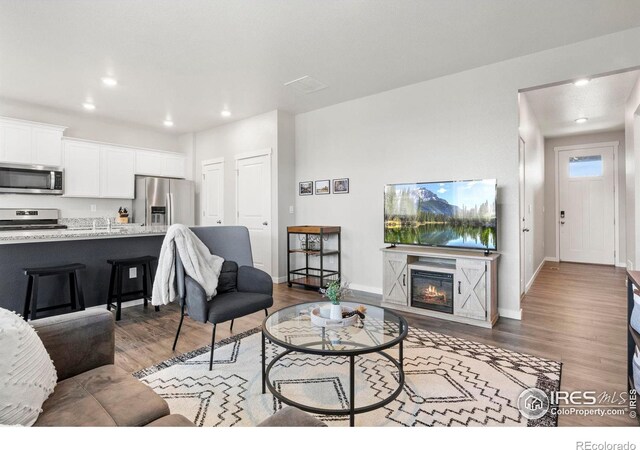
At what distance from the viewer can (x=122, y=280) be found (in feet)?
12.1

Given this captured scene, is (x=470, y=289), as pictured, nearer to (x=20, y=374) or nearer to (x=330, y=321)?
(x=330, y=321)

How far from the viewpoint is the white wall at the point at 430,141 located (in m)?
3.24

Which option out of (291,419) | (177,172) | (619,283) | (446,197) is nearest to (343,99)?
(446,197)

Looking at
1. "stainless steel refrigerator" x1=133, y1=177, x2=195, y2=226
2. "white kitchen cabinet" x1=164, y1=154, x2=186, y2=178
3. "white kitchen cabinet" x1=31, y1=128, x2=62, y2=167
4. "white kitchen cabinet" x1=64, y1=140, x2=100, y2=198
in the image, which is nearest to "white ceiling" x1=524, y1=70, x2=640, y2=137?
"stainless steel refrigerator" x1=133, y1=177, x2=195, y2=226

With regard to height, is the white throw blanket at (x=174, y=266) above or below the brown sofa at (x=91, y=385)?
above

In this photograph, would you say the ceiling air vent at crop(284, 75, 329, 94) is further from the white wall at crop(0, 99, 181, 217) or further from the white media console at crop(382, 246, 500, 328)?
the white wall at crop(0, 99, 181, 217)

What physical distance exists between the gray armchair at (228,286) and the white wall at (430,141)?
77.0 inches

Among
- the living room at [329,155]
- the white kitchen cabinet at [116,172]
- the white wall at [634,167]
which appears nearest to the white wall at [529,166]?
the living room at [329,155]

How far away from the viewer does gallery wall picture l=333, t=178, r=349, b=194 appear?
15.5ft

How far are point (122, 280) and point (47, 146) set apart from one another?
9.20ft

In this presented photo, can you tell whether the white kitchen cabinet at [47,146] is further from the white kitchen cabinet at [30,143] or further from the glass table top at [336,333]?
the glass table top at [336,333]

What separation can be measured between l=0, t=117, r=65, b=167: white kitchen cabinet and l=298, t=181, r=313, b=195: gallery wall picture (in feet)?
12.0

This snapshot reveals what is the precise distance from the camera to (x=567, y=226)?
694 cm

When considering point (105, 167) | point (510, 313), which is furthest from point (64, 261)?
point (510, 313)
